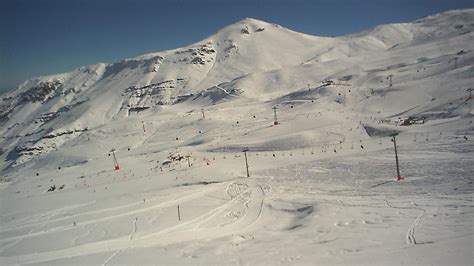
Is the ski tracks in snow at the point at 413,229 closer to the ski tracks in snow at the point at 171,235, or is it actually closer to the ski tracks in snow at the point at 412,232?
the ski tracks in snow at the point at 412,232

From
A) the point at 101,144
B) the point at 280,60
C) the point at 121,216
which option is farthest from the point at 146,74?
the point at 121,216

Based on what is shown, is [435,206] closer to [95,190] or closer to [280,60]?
[95,190]

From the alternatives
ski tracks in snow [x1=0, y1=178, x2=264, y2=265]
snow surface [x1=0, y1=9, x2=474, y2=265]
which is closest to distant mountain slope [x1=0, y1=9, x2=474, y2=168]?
snow surface [x1=0, y1=9, x2=474, y2=265]

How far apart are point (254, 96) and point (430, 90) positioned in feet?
135

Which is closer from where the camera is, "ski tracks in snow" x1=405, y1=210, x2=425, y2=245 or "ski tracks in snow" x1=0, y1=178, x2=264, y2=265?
"ski tracks in snow" x1=405, y1=210, x2=425, y2=245

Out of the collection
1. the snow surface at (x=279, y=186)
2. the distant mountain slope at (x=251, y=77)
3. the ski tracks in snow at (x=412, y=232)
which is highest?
the distant mountain slope at (x=251, y=77)

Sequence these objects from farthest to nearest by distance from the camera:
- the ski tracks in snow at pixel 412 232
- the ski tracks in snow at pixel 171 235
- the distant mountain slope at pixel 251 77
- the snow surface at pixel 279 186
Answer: the distant mountain slope at pixel 251 77, the ski tracks in snow at pixel 171 235, the snow surface at pixel 279 186, the ski tracks in snow at pixel 412 232

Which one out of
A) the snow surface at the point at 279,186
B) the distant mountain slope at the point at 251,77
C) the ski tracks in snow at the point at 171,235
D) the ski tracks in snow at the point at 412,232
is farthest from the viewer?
the distant mountain slope at the point at 251,77

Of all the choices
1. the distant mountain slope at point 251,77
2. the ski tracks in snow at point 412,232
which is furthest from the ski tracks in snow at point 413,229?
the distant mountain slope at point 251,77

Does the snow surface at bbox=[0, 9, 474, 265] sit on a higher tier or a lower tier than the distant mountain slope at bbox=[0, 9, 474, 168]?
lower

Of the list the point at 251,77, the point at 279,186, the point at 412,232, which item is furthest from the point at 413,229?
the point at 251,77

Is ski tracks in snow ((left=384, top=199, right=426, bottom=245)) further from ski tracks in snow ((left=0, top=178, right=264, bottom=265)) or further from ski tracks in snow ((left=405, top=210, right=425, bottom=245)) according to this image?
ski tracks in snow ((left=0, top=178, right=264, bottom=265))

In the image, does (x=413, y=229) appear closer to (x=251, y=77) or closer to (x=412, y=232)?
(x=412, y=232)

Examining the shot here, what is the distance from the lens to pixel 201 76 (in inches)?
4525
